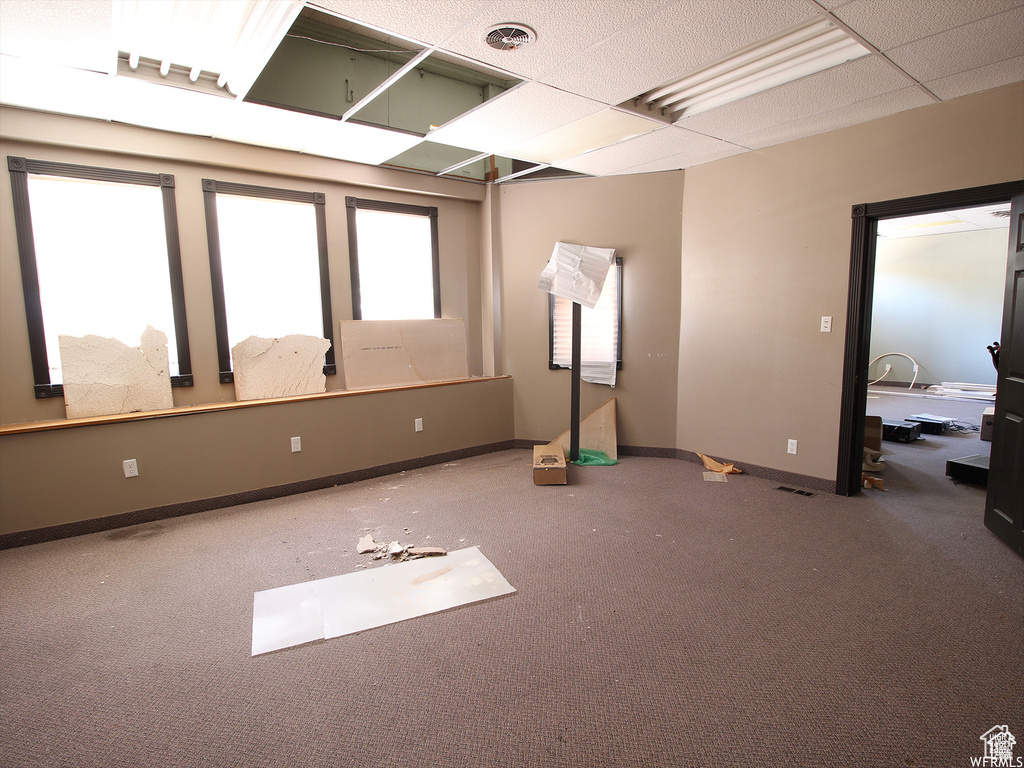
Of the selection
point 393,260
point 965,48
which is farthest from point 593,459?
point 965,48

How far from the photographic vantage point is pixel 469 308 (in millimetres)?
4863

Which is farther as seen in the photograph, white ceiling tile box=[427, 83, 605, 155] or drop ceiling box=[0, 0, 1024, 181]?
white ceiling tile box=[427, 83, 605, 155]

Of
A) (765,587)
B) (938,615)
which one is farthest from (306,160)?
(938,615)

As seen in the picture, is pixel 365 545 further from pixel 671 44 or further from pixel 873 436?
pixel 873 436

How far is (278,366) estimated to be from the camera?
12.5 feet

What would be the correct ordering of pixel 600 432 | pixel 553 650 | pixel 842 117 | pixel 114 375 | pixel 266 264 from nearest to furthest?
pixel 553 650, pixel 842 117, pixel 114 375, pixel 266 264, pixel 600 432

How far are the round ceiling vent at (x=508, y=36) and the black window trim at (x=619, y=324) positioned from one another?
2456mm

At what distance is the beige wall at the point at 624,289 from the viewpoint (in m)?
4.36

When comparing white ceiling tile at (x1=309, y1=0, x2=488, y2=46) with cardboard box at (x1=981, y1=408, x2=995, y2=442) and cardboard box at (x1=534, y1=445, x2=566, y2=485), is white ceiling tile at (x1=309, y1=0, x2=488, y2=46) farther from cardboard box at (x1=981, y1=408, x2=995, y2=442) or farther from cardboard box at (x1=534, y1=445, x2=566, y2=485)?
cardboard box at (x1=981, y1=408, x2=995, y2=442)

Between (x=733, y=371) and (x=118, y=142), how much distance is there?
460 cm

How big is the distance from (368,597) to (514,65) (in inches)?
104

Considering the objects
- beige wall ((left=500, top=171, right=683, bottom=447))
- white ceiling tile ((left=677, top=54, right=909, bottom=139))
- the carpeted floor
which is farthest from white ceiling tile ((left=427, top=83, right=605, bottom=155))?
the carpeted floor

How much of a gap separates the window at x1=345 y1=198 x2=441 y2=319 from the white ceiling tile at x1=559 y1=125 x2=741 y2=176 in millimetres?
1424

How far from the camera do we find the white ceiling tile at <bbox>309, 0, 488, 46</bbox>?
196 centimetres
